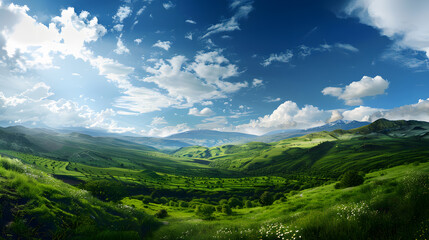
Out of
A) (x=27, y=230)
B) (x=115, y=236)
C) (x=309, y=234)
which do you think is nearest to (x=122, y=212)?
(x=27, y=230)

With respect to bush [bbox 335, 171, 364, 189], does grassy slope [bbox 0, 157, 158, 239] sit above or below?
above

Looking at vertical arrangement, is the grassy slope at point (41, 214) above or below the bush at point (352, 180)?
above

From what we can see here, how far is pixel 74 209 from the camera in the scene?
738 inches

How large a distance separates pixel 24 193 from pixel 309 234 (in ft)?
73.9

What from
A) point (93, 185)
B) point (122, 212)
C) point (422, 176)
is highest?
point (422, 176)

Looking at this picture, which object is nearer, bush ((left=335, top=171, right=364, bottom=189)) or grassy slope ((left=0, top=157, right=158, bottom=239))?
grassy slope ((left=0, top=157, right=158, bottom=239))

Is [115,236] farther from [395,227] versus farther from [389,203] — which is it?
[389,203]

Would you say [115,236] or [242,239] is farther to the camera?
[242,239]

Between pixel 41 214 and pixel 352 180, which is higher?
pixel 41 214

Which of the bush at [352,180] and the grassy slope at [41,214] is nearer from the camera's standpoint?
the grassy slope at [41,214]


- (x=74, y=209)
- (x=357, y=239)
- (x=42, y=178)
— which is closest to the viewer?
(x=357, y=239)

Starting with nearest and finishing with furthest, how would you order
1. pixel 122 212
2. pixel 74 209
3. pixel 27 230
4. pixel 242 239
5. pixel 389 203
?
pixel 27 230, pixel 242 239, pixel 389 203, pixel 74 209, pixel 122 212

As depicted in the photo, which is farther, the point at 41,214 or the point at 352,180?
the point at 352,180

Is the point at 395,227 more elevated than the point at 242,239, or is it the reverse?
the point at 395,227
